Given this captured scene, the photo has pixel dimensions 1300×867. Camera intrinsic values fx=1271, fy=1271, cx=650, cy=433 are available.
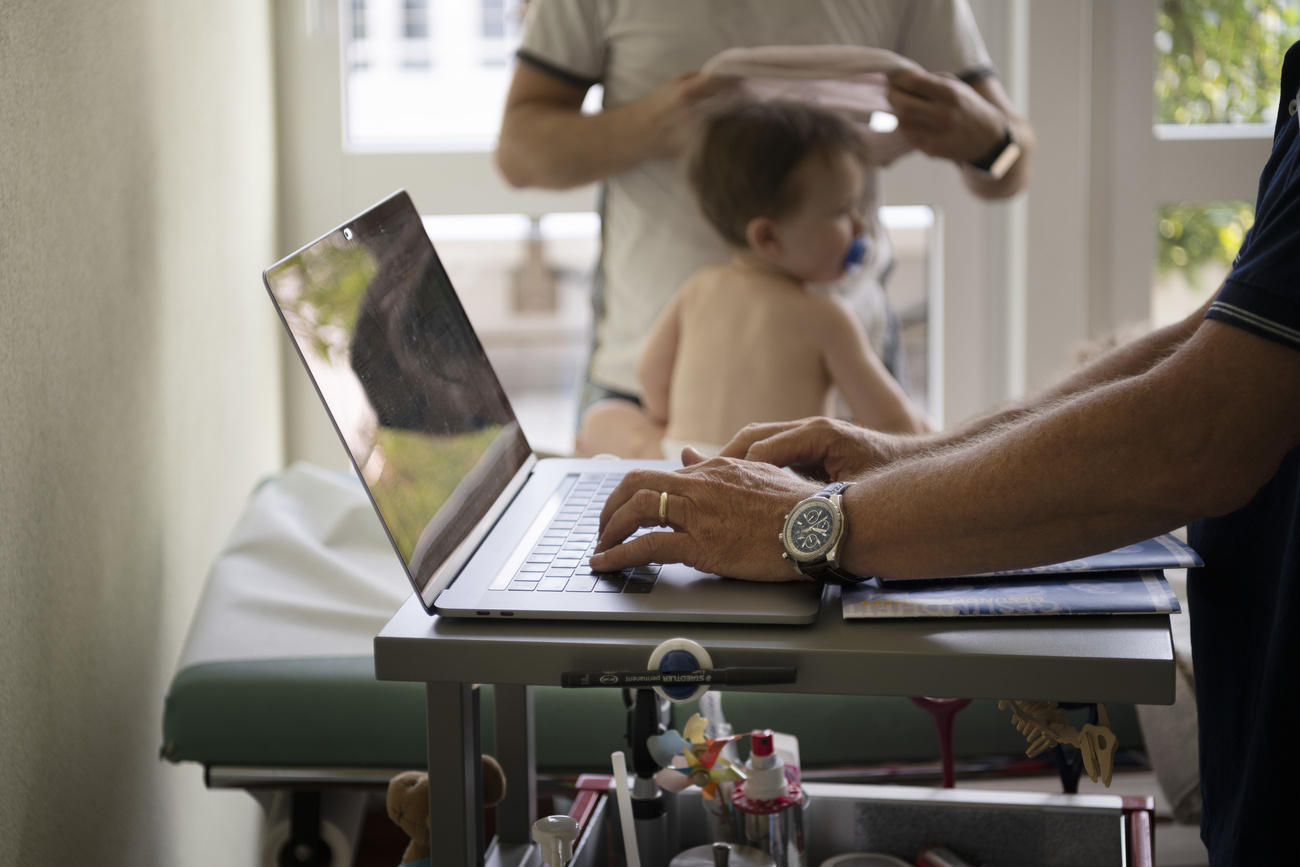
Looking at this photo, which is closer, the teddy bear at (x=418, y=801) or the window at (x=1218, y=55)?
the teddy bear at (x=418, y=801)

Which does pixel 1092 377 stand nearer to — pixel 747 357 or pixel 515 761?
pixel 515 761

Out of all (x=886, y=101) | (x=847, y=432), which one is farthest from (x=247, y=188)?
(x=847, y=432)

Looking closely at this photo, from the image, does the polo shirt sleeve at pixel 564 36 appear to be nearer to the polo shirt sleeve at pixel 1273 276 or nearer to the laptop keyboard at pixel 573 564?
the laptop keyboard at pixel 573 564

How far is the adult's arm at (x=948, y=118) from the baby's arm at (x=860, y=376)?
10.7 inches

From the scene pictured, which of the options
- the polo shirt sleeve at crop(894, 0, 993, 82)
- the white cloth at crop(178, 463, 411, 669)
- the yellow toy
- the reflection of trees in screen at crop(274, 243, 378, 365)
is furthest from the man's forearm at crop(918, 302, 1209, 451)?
the polo shirt sleeve at crop(894, 0, 993, 82)

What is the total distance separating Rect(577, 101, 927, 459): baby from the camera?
1836mm

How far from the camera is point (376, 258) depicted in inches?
39.4

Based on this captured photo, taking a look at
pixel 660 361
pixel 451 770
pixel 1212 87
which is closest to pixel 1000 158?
pixel 660 361

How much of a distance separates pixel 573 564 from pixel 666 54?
1202mm

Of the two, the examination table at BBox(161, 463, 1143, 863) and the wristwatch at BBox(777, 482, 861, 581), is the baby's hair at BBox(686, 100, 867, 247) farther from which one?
the wristwatch at BBox(777, 482, 861, 581)

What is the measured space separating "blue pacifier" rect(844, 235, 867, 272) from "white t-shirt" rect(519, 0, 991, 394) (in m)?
0.08

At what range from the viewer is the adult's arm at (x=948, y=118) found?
5.83ft

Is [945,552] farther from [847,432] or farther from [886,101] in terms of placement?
[886,101]

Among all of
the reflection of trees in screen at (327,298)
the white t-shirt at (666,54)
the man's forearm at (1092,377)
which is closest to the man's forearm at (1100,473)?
the man's forearm at (1092,377)
